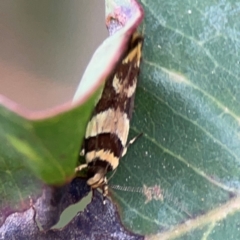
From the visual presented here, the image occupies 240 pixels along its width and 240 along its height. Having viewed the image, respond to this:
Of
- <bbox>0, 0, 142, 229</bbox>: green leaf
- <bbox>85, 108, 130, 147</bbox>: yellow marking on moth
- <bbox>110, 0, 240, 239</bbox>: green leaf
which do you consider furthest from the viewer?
<bbox>85, 108, 130, 147</bbox>: yellow marking on moth

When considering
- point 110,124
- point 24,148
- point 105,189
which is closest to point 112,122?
point 110,124

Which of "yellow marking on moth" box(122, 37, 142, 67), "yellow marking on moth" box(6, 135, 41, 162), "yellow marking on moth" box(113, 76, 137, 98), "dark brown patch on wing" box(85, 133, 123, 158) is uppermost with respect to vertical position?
"yellow marking on moth" box(6, 135, 41, 162)

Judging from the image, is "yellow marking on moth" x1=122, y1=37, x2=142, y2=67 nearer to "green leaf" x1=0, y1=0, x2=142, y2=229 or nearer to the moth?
the moth

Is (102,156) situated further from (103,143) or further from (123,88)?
(123,88)

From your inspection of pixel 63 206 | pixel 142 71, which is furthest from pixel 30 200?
pixel 142 71

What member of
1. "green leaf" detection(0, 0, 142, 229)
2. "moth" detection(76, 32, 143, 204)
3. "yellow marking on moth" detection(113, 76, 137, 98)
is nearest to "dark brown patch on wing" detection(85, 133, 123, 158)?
"moth" detection(76, 32, 143, 204)

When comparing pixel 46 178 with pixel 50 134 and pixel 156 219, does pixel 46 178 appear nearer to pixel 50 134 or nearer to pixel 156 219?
pixel 50 134
